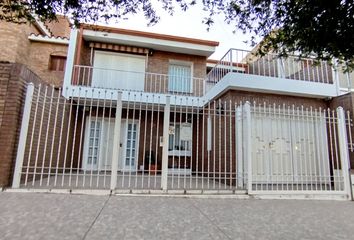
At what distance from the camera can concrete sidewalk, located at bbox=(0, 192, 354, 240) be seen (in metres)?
3.08

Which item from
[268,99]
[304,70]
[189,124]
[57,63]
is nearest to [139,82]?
[189,124]

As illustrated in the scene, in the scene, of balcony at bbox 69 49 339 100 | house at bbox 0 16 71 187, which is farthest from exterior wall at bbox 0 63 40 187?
balcony at bbox 69 49 339 100

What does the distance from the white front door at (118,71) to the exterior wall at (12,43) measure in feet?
12.6

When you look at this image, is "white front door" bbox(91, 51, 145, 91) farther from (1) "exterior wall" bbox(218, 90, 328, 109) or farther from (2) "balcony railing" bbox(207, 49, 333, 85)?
(1) "exterior wall" bbox(218, 90, 328, 109)

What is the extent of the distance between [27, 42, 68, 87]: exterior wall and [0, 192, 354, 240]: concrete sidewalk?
28.8ft

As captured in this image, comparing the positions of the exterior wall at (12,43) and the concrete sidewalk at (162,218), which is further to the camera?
the exterior wall at (12,43)

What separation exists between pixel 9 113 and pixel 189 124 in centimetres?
630

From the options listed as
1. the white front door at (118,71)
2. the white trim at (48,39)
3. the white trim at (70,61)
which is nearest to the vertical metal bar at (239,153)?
the white front door at (118,71)

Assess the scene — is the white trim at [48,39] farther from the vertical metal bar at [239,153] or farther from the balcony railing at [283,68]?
the vertical metal bar at [239,153]

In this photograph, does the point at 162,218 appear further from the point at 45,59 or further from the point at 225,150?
the point at 45,59

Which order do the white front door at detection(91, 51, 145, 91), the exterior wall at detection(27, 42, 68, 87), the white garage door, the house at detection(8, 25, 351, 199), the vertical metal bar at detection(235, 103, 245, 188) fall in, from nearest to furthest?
the house at detection(8, 25, 351, 199) → the vertical metal bar at detection(235, 103, 245, 188) → the white garage door → the white front door at detection(91, 51, 145, 91) → the exterior wall at detection(27, 42, 68, 87)

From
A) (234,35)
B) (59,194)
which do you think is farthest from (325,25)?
(59,194)

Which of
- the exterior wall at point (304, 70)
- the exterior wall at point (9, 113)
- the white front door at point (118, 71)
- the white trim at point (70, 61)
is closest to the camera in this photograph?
the exterior wall at point (9, 113)

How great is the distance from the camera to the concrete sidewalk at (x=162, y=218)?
308 cm
